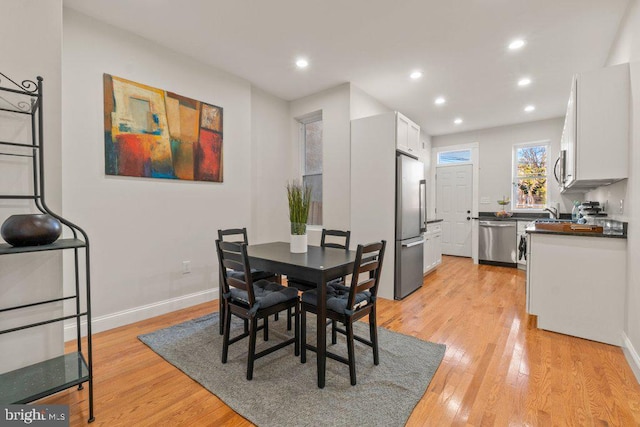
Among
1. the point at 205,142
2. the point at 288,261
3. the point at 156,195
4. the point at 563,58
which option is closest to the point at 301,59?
the point at 205,142

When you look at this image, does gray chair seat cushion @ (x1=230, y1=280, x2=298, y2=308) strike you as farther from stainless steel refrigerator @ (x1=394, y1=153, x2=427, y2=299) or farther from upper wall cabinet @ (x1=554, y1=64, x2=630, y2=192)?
upper wall cabinet @ (x1=554, y1=64, x2=630, y2=192)

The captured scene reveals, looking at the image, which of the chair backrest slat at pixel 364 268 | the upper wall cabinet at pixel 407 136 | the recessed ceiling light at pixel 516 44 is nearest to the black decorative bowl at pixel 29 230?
the chair backrest slat at pixel 364 268

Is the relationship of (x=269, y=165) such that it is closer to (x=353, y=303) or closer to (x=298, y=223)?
(x=298, y=223)

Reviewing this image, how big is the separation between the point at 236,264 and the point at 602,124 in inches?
127

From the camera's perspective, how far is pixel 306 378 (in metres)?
2.02

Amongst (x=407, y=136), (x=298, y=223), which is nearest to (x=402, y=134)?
(x=407, y=136)

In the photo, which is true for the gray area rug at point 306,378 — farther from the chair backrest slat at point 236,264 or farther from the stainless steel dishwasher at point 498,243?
the stainless steel dishwasher at point 498,243

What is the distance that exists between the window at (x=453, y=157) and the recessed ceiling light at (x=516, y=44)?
3695 mm

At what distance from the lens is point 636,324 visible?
2.14 metres

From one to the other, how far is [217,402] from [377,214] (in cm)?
271

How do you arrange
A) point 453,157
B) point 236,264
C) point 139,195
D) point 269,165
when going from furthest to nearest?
point 453,157, point 269,165, point 139,195, point 236,264

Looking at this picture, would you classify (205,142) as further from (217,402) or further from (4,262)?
(217,402)

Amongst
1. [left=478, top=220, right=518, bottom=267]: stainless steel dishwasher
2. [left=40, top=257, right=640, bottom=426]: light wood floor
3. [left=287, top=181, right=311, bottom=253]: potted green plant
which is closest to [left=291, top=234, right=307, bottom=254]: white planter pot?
[left=287, top=181, right=311, bottom=253]: potted green plant

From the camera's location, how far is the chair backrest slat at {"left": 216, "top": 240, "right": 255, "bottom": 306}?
197cm
